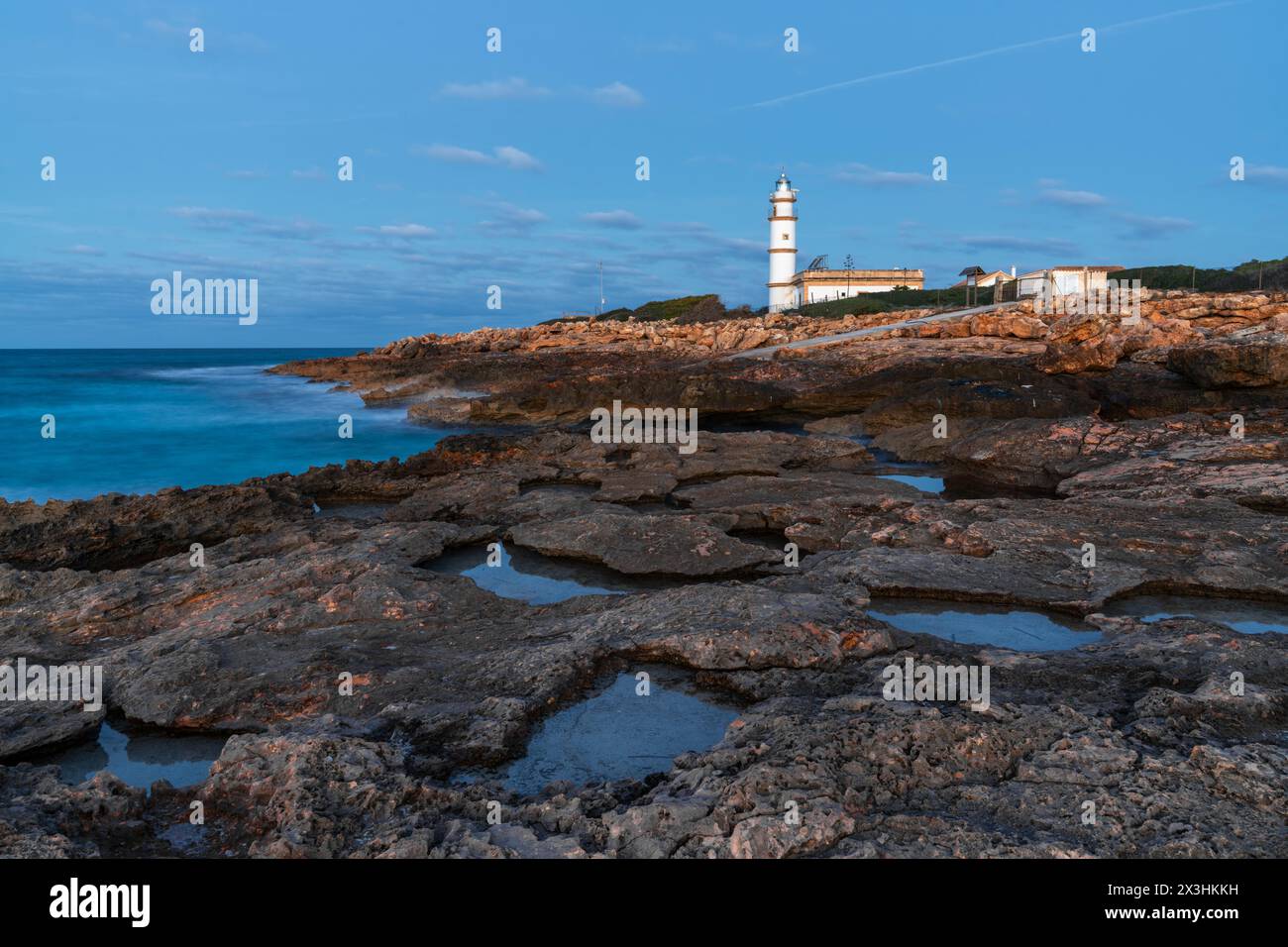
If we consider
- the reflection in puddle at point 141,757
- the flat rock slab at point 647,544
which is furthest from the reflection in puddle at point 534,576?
the reflection in puddle at point 141,757

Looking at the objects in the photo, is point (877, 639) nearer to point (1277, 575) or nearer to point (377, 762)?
point (377, 762)

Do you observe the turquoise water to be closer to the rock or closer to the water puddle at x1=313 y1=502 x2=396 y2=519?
the water puddle at x1=313 y1=502 x2=396 y2=519

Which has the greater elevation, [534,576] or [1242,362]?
[1242,362]

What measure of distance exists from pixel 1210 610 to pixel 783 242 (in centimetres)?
7241

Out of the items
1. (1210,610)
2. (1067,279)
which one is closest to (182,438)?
(1210,610)

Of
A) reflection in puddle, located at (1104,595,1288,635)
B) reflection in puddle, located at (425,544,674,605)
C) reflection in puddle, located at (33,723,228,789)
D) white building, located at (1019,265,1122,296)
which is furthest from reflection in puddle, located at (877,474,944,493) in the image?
white building, located at (1019,265,1122,296)

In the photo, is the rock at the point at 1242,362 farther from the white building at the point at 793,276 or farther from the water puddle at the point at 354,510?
the white building at the point at 793,276

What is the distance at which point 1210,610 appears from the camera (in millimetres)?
7371

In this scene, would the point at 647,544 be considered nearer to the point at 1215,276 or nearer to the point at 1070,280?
the point at 1070,280

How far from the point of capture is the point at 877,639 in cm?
627

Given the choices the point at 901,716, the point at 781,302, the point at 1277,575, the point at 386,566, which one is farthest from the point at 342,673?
the point at 781,302

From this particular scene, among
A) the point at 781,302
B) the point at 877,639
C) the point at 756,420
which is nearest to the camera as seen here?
the point at 877,639

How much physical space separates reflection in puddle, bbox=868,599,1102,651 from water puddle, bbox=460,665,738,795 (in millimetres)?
2196

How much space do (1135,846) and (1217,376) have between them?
17.7m
